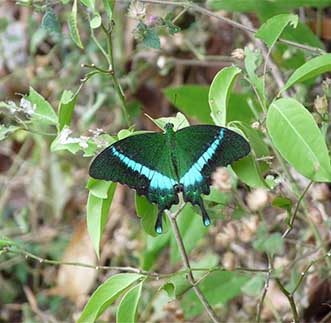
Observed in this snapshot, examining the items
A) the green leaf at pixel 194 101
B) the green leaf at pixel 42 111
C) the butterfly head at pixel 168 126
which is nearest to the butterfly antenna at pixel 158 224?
the butterfly head at pixel 168 126

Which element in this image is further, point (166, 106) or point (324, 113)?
point (166, 106)

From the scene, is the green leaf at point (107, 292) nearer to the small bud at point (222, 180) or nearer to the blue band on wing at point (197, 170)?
the blue band on wing at point (197, 170)

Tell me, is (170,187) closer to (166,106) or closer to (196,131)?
(196,131)

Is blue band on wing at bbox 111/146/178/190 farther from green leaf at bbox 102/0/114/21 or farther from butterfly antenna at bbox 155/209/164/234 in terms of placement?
green leaf at bbox 102/0/114/21

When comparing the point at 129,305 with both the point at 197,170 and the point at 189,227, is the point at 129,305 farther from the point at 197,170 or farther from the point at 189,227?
the point at 189,227

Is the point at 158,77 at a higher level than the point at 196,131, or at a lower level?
lower

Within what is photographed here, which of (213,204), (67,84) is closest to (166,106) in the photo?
(67,84)
